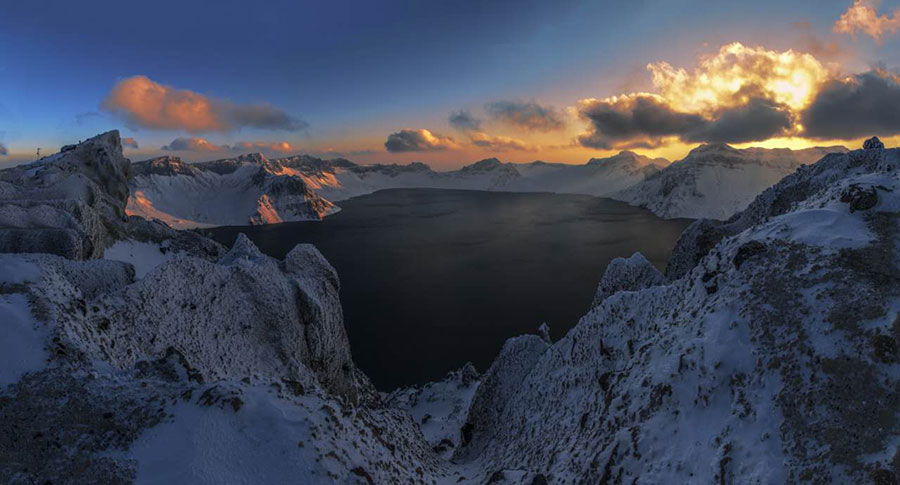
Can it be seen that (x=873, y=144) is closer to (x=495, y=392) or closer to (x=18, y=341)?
(x=495, y=392)

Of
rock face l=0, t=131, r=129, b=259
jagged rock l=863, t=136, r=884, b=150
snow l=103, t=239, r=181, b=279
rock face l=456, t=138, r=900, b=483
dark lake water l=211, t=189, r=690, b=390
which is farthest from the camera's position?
dark lake water l=211, t=189, r=690, b=390

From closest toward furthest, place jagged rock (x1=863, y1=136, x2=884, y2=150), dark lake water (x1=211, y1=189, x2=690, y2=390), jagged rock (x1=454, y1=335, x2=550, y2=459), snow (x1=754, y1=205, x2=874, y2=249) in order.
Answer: snow (x1=754, y1=205, x2=874, y2=249), jagged rock (x1=863, y1=136, x2=884, y2=150), jagged rock (x1=454, y1=335, x2=550, y2=459), dark lake water (x1=211, y1=189, x2=690, y2=390)

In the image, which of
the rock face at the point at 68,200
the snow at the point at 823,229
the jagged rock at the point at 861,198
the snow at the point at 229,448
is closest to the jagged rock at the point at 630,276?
the snow at the point at 823,229

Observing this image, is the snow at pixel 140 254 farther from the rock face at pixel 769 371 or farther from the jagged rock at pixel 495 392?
the rock face at pixel 769 371

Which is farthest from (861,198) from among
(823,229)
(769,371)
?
(769,371)

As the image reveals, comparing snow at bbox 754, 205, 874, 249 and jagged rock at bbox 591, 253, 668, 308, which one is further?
jagged rock at bbox 591, 253, 668, 308

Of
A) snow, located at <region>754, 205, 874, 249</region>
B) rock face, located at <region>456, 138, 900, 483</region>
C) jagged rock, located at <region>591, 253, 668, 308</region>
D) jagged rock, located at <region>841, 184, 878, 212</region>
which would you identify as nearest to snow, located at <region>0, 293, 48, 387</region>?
rock face, located at <region>456, 138, 900, 483</region>

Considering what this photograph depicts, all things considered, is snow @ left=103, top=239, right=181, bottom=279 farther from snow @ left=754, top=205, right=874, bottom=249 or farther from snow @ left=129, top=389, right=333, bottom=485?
snow @ left=754, top=205, right=874, bottom=249
